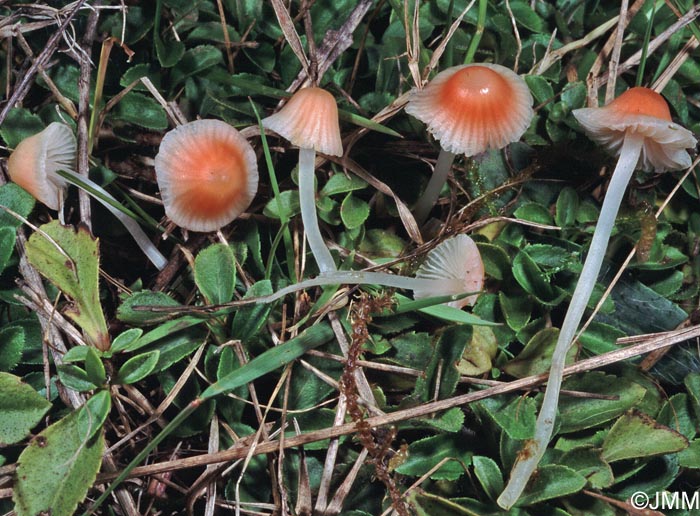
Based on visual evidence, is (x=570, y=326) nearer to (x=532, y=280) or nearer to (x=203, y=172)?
(x=532, y=280)

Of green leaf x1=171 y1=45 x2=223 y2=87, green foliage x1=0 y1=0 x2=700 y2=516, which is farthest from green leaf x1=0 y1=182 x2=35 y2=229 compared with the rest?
green leaf x1=171 y1=45 x2=223 y2=87

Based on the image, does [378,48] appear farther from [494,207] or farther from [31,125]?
[31,125]

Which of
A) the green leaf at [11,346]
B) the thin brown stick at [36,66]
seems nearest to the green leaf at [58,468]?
the green leaf at [11,346]

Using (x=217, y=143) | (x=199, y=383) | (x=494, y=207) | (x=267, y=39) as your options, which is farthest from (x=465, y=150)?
(x=199, y=383)

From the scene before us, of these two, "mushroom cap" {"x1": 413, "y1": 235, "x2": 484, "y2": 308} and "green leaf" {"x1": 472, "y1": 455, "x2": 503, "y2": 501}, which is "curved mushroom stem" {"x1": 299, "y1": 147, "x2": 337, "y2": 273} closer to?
"mushroom cap" {"x1": 413, "y1": 235, "x2": 484, "y2": 308}

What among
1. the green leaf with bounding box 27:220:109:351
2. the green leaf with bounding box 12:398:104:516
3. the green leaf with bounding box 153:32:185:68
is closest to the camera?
the green leaf with bounding box 12:398:104:516

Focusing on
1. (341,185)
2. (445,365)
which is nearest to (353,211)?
(341,185)
